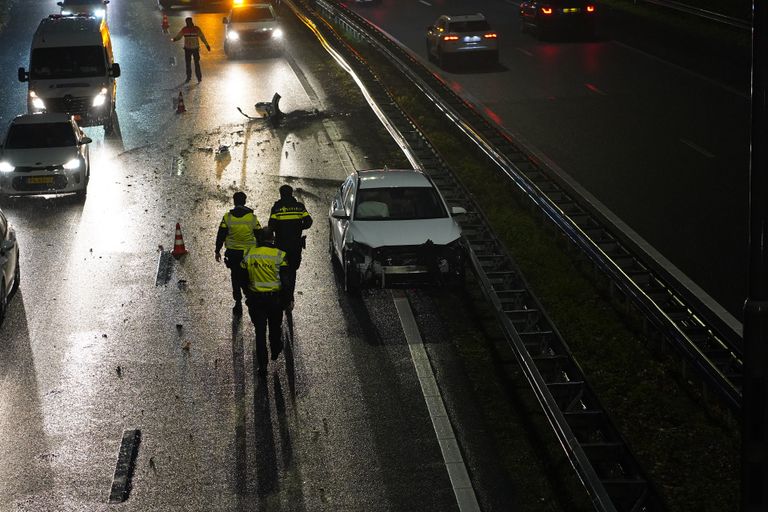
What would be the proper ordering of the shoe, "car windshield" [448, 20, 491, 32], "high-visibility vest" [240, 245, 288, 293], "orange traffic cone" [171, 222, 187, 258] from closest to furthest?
"high-visibility vest" [240, 245, 288, 293], the shoe, "orange traffic cone" [171, 222, 187, 258], "car windshield" [448, 20, 491, 32]

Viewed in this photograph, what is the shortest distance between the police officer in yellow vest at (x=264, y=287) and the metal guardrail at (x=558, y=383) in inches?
98.7

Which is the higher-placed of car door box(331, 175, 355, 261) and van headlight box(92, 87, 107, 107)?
car door box(331, 175, 355, 261)

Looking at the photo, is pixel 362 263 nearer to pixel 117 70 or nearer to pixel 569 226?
pixel 569 226

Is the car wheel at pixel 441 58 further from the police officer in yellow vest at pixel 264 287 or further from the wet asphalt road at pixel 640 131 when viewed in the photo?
the police officer in yellow vest at pixel 264 287

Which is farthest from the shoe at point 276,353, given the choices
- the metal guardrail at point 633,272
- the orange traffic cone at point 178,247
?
the orange traffic cone at point 178,247

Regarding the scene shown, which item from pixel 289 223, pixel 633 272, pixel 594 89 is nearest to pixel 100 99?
pixel 594 89

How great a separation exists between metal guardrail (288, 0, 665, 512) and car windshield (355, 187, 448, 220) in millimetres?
735

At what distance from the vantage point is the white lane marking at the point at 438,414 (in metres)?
11.5

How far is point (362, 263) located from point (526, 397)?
13.0ft

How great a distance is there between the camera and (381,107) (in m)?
30.5

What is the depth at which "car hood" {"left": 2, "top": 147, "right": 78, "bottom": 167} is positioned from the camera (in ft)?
78.9

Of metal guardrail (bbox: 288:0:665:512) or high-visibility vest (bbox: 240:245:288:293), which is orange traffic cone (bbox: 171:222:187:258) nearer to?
metal guardrail (bbox: 288:0:665:512)

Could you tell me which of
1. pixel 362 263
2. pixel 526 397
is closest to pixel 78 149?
pixel 362 263

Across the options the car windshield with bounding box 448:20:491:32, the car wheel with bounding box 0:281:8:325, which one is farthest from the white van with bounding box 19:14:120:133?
the car wheel with bounding box 0:281:8:325
